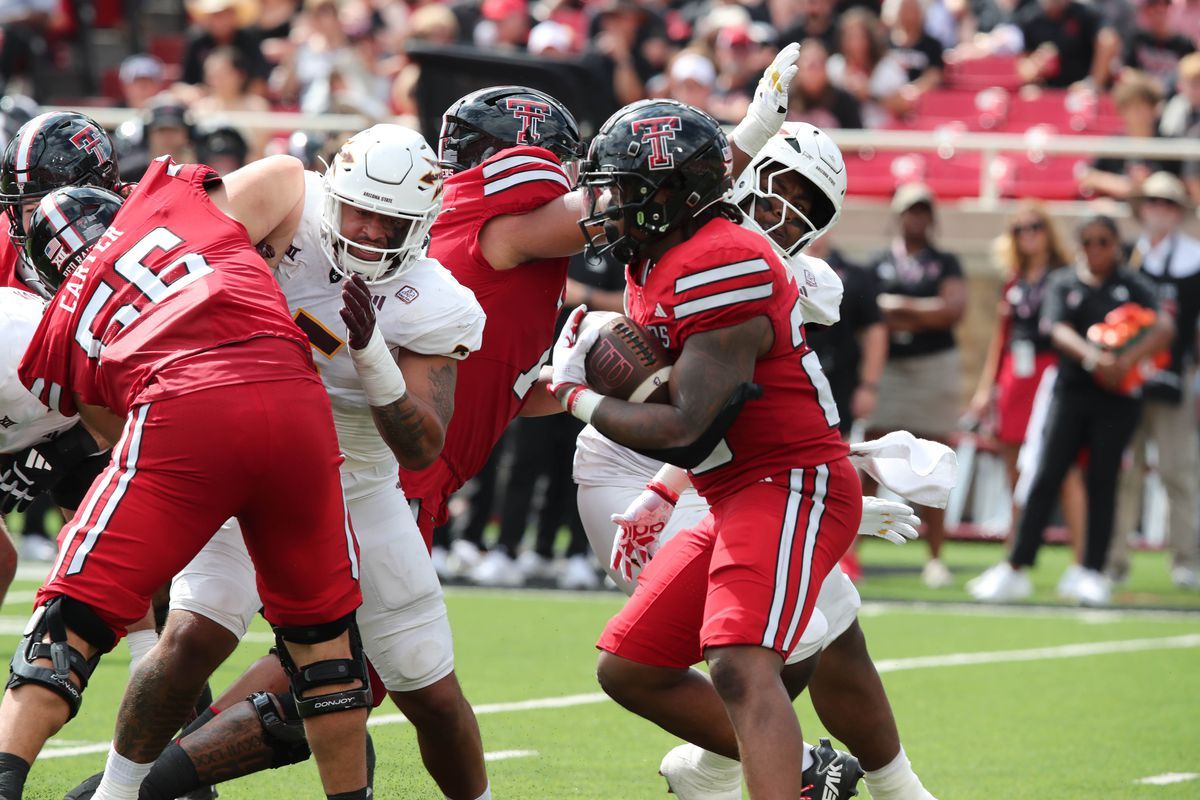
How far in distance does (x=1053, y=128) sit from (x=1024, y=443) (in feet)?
13.6

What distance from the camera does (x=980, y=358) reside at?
44.5 feet

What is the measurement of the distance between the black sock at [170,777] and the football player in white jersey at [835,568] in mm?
1213

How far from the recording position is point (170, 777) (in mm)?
4223

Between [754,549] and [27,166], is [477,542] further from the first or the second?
[754,549]

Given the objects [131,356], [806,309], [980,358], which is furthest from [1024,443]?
[131,356]

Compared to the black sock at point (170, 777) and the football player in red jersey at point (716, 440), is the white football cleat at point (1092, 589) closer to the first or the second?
the football player in red jersey at point (716, 440)

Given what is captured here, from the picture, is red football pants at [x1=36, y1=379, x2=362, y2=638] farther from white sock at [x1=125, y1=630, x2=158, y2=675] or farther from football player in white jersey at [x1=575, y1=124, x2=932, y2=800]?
white sock at [x1=125, y1=630, x2=158, y2=675]

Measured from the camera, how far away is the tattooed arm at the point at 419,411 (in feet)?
13.2

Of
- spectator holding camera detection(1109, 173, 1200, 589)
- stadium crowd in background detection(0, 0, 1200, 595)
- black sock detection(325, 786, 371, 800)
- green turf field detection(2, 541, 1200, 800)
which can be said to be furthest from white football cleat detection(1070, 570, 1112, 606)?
black sock detection(325, 786, 371, 800)

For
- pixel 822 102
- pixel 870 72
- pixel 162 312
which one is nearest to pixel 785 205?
pixel 162 312

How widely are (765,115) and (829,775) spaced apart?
1.72 m

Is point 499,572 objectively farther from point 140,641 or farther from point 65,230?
point 65,230

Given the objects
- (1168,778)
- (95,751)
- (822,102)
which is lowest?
(95,751)

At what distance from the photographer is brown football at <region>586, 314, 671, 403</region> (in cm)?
406
